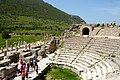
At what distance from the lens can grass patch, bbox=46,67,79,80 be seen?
25.4m

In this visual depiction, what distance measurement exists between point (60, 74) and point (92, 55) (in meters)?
4.86

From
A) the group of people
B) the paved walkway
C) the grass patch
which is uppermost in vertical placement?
the group of people

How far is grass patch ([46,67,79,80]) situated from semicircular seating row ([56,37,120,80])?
1.01 m

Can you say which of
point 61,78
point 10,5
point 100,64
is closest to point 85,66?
point 100,64

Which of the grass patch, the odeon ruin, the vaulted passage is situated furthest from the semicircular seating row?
the vaulted passage

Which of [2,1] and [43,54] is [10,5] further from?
[43,54]

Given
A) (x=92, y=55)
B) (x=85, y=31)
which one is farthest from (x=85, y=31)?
(x=92, y=55)

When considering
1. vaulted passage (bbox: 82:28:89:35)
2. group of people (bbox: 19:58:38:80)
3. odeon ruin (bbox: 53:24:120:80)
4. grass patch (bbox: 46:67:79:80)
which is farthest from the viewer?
vaulted passage (bbox: 82:28:89:35)

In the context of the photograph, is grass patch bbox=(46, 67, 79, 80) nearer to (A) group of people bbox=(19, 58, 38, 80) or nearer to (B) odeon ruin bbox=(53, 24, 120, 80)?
(B) odeon ruin bbox=(53, 24, 120, 80)

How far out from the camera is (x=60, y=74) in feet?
89.0

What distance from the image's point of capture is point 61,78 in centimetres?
2511

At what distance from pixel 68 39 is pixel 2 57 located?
425 inches

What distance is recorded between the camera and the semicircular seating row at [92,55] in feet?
79.6

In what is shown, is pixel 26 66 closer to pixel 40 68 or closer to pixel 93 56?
pixel 40 68
